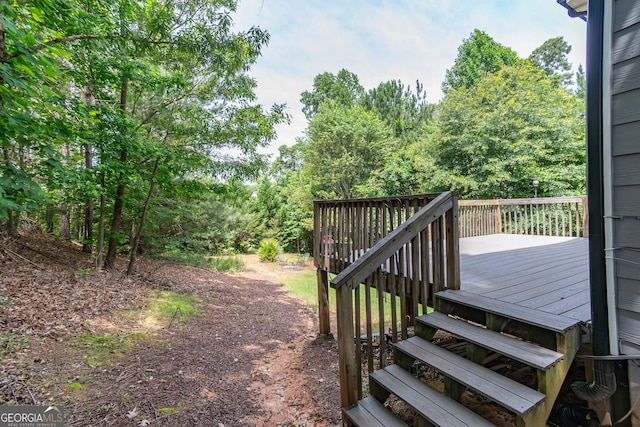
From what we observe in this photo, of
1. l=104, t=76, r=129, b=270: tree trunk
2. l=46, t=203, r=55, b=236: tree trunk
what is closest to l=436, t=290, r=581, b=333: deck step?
l=104, t=76, r=129, b=270: tree trunk

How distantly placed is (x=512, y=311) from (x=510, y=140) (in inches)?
427

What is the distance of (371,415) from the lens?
2.09 m

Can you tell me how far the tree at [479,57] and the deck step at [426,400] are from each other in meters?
18.6

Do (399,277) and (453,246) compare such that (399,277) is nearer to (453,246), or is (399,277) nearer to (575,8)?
(453,246)

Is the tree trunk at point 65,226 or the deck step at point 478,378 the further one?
the tree trunk at point 65,226

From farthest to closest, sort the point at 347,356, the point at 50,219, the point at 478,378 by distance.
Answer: the point at 50,219 < the point at 347,356 < the point at 478,378

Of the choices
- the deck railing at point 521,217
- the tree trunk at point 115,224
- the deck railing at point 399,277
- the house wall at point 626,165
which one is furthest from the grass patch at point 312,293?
the tree trunk at point 115,224

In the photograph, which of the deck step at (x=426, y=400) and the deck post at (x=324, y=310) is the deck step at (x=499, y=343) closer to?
the deck step at (x=426, y=400)

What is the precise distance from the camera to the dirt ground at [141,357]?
2.52 meters

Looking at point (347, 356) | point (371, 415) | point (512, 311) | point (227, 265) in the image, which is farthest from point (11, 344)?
point (227, 265)

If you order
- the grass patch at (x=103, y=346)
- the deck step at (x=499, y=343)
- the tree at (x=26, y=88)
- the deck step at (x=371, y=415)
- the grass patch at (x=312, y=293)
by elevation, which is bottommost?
the grass patch at (x=312, y=293)

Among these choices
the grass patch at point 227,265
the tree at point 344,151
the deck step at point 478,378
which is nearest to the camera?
the deck step at point 478,378

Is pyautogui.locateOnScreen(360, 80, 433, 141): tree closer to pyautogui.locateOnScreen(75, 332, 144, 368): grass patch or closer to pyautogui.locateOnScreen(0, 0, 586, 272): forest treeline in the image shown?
pyautogui.locateOnScreen(0, 0, 586, 272): forest treeline

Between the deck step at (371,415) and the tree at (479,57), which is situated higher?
the tree at (479,57)
